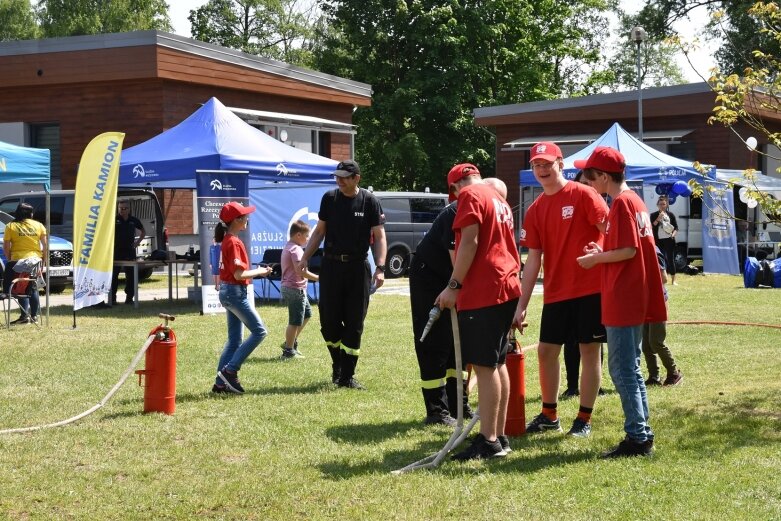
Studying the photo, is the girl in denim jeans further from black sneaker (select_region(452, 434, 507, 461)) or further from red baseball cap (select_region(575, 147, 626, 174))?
red baseball cap (select_region(575, 147, 626, 174))

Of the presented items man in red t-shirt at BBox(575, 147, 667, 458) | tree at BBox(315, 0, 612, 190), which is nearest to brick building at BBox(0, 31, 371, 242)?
tree at BBox(315, 0, 612, 190)

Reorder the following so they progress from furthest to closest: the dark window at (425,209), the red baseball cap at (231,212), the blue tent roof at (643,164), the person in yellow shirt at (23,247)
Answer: the dark window at (425,209), the blue tent roof at (643,164), the person in yellow shirt at (23,247), the red baseball cap at (231,212)

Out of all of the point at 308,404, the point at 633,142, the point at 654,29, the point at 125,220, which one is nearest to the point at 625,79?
the point at 654,29

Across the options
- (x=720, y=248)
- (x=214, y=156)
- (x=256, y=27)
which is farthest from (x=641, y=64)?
(x=214, y=156)

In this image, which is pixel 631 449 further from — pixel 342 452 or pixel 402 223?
pixel 402 223

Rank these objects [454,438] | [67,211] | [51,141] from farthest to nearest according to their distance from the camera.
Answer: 1. [51,141]
2. [67,211]
3. [454,438]

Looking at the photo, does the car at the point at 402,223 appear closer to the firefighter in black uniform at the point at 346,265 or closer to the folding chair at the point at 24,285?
the folding chair at the point at 24,285

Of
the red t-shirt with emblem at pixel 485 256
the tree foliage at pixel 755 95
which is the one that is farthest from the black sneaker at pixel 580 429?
the tree foliage at pixel 755 95

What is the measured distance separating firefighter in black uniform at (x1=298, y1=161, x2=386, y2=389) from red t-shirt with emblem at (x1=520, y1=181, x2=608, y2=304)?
220 centimetres

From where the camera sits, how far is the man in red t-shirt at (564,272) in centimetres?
667

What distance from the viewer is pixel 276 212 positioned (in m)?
18.1

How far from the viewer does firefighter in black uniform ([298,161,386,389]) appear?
29.0ft

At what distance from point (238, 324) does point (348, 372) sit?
1059mm

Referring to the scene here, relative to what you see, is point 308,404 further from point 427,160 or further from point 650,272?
point 427,160
